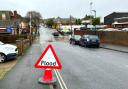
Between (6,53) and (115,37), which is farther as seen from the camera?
(115,37)

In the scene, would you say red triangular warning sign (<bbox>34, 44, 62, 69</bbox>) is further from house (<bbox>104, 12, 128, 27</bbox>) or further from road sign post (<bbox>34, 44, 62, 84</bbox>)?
house (<bbox>104, 12, 128, 27</bbox>)

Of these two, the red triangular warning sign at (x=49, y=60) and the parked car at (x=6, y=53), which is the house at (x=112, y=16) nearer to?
the parked car at (x=6, y=53)

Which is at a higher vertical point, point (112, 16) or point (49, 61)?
point (112, 16)

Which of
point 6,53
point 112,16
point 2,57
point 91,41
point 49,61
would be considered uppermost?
point 112,16

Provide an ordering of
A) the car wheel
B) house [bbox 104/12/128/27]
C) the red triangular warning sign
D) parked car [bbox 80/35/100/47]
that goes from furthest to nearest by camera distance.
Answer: house [bbox 104/12/128/27] < parked car [bbox 80/35/100/47] < the car wheel < the red triangular warning sign

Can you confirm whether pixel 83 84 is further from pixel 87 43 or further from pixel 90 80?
pixel 87 43

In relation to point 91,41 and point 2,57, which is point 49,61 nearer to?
point 2,57

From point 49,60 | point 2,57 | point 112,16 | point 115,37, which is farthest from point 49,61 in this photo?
point 112,16

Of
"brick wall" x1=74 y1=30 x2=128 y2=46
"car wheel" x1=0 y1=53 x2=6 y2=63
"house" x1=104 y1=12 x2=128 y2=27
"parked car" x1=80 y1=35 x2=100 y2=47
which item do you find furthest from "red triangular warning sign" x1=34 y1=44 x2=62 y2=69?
"house" x1=104 y1=12 x2=128 y2=27

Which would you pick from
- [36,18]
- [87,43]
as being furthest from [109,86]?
[36,18]

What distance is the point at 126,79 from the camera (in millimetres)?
11883

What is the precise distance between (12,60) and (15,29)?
217 feet

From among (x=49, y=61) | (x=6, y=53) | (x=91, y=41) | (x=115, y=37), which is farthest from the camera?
(x=115, y=37)

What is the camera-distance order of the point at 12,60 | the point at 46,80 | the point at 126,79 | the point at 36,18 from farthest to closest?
the point at 36,18, the point at 12,60, the point at 126,79, the point at 46,80
